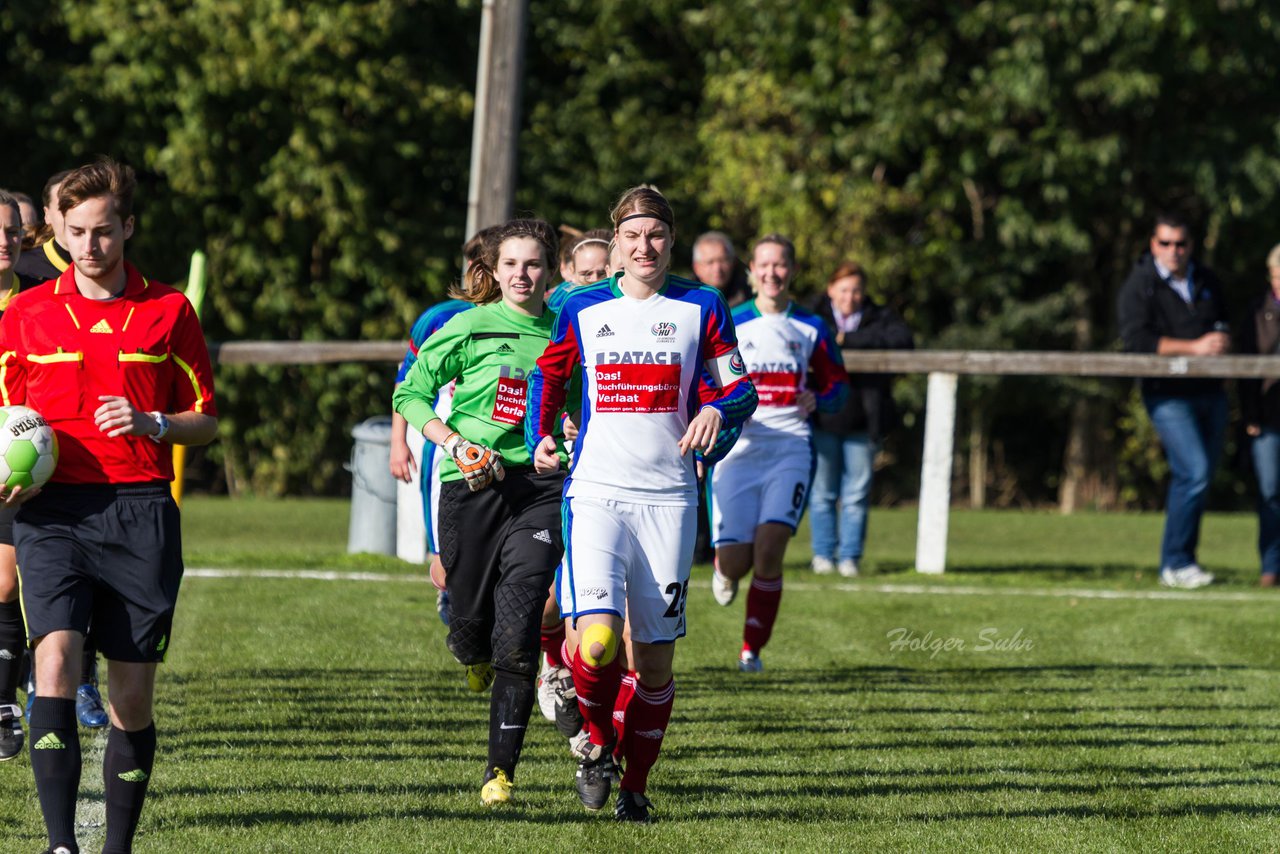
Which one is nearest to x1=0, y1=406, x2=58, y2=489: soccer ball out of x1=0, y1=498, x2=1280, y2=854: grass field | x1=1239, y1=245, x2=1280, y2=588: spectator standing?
x1=0, y1=498, x2=1280, y2=854: grass field

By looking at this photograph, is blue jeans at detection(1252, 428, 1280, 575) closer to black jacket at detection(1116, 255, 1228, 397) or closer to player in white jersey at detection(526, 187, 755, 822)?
black jacket at detection(1116, 255, 1228, 397)

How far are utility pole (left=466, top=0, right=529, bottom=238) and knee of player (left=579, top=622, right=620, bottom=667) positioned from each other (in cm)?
718

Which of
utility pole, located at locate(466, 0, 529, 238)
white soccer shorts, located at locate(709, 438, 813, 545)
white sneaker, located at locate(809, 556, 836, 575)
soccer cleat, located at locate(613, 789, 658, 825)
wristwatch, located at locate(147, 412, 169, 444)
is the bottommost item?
soccer cleat, located at locate(613, 789, 658, 825)

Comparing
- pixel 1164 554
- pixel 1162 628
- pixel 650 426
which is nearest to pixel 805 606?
pixel 1162 628

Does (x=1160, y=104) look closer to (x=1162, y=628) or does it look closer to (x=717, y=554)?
(x=1162, y=628)

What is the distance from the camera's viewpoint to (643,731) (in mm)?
5613

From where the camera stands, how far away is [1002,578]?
12.4m

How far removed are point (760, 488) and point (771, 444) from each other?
0.70 feet

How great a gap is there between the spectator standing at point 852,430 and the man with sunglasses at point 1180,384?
1626mm

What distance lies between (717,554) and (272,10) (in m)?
12.8

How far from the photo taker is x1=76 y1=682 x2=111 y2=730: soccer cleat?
269 inches

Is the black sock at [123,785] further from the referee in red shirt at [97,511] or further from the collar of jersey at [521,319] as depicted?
the collar of jersey at [521,319]

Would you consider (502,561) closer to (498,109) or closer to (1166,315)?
(498,109)

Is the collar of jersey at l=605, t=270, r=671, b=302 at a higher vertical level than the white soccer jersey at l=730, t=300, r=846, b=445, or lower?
higher
